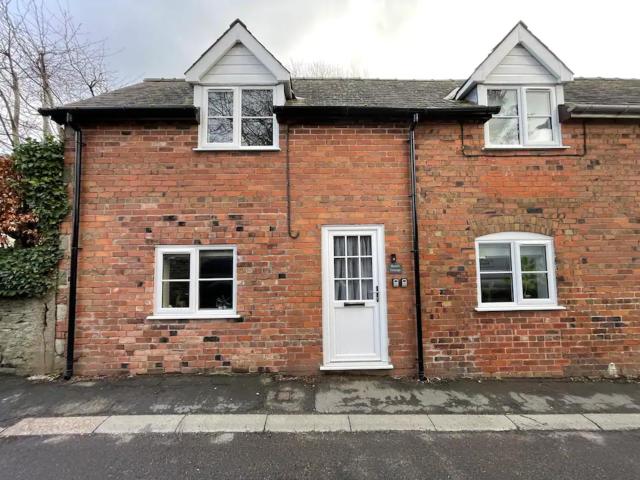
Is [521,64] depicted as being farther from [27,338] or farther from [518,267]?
[27,338]

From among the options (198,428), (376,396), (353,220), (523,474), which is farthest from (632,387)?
(198,428)

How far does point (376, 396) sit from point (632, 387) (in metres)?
4.17

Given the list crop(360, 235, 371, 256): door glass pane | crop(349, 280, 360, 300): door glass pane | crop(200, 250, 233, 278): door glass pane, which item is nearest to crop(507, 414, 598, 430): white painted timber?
crop(349, 280, 360, 300): door glass pane

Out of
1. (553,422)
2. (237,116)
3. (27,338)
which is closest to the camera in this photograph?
(553,422)

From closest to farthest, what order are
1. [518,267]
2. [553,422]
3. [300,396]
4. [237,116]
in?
[553,422] → [300,396] → [518,267] → [237,116]

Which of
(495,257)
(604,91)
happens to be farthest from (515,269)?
(604,91)

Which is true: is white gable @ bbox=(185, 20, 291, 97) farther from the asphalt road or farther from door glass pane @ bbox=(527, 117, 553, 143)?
the asphalt road

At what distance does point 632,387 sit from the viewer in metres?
5.16

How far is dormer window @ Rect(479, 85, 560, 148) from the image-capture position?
19.6 feet

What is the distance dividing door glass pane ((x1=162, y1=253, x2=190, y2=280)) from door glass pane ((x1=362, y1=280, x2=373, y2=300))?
10.1 ft

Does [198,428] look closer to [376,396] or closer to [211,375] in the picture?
[211,375]

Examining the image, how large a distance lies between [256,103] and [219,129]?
835mm

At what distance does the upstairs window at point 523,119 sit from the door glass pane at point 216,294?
5.40 metres

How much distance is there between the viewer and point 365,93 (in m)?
6.95
